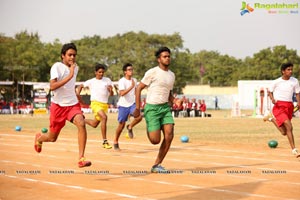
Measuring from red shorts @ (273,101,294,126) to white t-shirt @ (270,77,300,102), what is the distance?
116 mm

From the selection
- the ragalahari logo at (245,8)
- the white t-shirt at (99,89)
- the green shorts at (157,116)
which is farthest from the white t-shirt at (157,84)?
the ragalahari logo at (245,8)

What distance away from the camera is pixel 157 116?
11.3m

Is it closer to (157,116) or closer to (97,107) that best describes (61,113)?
(157,116)

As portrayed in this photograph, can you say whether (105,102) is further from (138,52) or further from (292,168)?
(138,52)

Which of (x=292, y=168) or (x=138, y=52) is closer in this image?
(x=292, y=168)

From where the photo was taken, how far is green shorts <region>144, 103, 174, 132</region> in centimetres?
1124

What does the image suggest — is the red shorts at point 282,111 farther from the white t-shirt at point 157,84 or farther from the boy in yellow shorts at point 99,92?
the boy in yellow shorts at point 99,92

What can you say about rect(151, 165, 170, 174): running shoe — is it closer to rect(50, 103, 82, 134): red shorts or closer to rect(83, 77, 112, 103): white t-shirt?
rect(50, 103, 82, 134): red shorts

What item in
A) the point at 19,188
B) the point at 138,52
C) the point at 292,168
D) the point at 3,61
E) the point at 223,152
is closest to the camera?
the point at 19,188

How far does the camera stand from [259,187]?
9367mm

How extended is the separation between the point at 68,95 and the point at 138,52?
70492 millimetres

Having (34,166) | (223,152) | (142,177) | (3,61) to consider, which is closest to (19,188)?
(142,177)

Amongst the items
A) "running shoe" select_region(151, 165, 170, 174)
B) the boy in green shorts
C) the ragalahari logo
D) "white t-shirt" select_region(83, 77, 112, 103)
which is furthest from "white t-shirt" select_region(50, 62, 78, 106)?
the ragalahari logo

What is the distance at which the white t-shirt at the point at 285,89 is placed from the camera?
1485 centimetres
